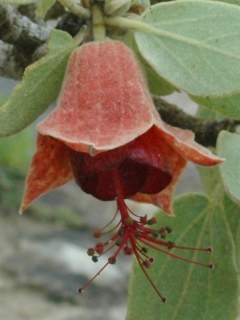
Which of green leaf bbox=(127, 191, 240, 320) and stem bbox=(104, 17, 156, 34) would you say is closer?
stem bbox=(104, 17, 156, 34)

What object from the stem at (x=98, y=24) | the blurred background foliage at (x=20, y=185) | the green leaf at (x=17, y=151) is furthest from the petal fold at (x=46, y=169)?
the green leaf at (x=17, y=151)

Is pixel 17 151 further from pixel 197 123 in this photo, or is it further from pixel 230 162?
pixel 230 162

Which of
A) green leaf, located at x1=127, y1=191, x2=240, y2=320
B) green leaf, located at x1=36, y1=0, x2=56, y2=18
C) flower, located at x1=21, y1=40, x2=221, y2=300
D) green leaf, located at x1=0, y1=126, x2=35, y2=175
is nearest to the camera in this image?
flower, located at x1=21, y1=40, x2=221, y2=300

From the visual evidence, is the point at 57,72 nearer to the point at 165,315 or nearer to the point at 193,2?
the point at 193,2

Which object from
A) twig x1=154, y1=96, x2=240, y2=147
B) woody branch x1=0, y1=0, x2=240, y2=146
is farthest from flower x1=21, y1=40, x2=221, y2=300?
twig x1=154, y1=96, x2=240, y2=147

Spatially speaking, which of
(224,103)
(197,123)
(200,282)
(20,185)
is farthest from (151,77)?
(20,185)

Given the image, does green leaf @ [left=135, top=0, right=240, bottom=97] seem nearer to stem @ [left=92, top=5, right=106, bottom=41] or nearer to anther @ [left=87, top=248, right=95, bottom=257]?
stem @ [left=92, top=5, right=106, bottom=41]

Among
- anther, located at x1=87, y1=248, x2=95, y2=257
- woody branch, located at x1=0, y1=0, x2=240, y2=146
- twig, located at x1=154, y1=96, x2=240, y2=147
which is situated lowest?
twig, located at x1=154, y1=96, x2=240, y2=147

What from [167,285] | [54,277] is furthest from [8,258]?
[167,285]
